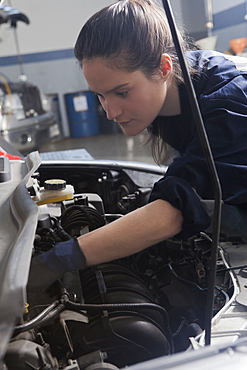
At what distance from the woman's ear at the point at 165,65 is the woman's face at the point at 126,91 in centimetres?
1

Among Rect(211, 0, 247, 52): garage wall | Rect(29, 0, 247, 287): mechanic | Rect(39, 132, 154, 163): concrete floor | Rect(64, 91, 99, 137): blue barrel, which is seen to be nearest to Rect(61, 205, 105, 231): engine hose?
Rect(29, 0, 247, 287): mechanic

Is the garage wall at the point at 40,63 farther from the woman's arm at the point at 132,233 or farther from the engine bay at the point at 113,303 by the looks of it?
the woman's arm at the point at 132,233

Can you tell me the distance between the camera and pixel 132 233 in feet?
2.54

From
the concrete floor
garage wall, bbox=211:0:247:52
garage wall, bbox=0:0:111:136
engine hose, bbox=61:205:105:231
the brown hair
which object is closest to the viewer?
the brown hair

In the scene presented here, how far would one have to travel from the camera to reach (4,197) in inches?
30.4

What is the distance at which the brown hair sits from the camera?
737mm

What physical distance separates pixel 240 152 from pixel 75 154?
3.85 feet

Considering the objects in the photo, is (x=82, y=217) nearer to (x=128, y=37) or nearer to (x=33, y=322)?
(x=33, y=322)

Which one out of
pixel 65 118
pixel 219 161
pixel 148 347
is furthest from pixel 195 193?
pixel 65 118

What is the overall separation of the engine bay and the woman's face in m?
0.27

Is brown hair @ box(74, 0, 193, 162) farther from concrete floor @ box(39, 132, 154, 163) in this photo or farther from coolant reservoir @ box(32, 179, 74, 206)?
concrete floor @ box(39, 132, 154, 163)

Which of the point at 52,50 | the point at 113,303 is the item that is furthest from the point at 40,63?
the point at 113,303

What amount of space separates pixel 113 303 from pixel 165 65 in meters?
0.62

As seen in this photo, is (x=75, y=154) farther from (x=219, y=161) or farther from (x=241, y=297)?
(x=241, y=297)
